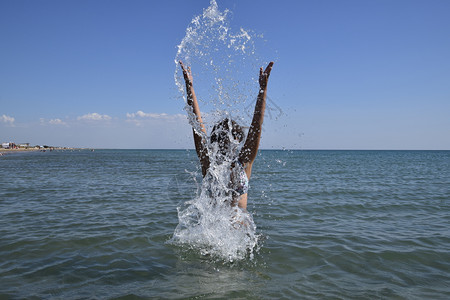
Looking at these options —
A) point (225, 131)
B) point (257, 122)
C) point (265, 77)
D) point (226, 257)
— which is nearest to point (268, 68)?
point (265, 77)

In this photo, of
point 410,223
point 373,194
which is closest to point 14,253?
point 410,223

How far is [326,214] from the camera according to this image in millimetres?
9117

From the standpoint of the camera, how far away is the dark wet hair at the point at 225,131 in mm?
4598

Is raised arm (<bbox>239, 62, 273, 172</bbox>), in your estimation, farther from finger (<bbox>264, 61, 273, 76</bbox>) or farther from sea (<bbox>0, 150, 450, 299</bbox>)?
sea (<bbox>0, 150, 450, 299</bbox>)

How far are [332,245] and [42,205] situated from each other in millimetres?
9256

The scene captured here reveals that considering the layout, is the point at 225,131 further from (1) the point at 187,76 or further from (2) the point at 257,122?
(1) the point at 187,76

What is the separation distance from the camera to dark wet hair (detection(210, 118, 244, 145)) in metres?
4.60

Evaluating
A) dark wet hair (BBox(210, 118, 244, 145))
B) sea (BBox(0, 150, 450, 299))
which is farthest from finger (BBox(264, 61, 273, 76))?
sea (BBox(0, 150, 450, 299))

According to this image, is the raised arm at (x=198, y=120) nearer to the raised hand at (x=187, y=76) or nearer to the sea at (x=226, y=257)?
the raised hand at (x=187, y=76)

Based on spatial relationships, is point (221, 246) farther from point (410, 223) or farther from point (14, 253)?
point (410, 223)

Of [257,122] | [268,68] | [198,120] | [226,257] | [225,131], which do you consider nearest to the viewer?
[257,122]

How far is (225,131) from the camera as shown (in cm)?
459

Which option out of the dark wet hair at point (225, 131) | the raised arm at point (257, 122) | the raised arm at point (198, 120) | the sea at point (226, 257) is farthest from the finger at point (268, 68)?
the sea at point (226, 257)

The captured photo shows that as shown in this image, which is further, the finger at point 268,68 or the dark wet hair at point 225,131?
the dark wet hair at point 225,131
